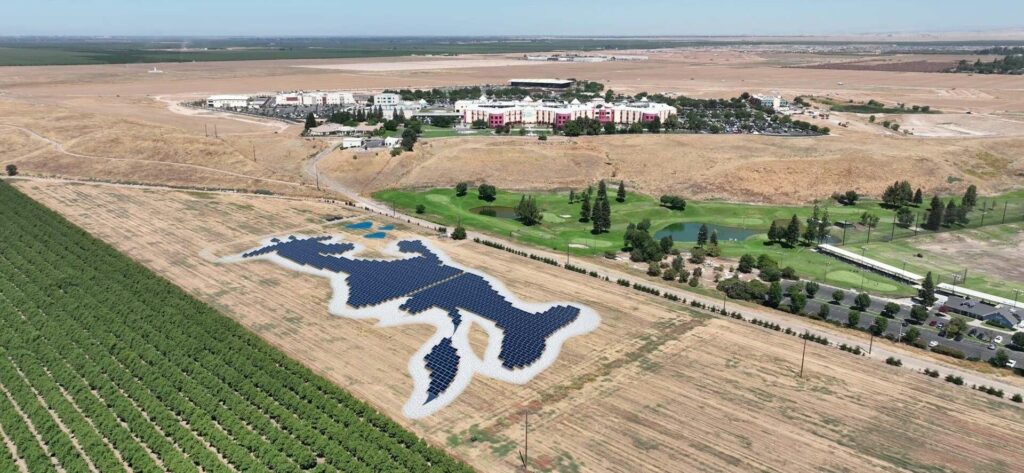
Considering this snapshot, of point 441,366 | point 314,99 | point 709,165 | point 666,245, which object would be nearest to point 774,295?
point 666,245

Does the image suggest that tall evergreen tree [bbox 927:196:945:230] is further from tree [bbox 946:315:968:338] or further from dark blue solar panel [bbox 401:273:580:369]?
dark blue solar panel [bbox 401:273:580:369]

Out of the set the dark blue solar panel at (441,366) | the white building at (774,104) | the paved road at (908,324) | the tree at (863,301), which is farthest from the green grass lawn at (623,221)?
the white building at (774,104)

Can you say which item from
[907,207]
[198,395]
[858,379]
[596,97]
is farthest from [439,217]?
[596,97]

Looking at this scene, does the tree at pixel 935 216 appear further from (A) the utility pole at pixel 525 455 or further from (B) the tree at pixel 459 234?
(A) the utility pole at pixel 525 455

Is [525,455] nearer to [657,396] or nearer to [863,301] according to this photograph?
[657,396]

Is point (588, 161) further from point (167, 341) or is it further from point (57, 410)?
point (57, 410)

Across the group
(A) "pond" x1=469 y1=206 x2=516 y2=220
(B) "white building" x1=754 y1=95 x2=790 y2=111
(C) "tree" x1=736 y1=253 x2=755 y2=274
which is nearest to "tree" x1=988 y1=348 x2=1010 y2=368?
(C) "tree" x1=736 y1=253 x2=755 y2=274
